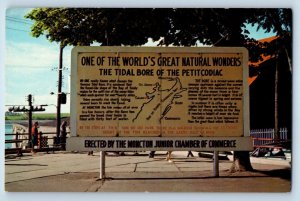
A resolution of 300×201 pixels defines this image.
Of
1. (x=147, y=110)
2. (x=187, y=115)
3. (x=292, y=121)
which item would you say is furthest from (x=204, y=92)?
(x=292, y=121)

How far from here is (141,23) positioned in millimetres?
9086

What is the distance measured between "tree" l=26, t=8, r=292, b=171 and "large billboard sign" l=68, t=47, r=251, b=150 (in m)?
0.83

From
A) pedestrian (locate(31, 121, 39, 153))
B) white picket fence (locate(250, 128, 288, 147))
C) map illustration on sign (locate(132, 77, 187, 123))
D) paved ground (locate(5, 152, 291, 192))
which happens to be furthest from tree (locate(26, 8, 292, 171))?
pedestrian (locate(31, 121, 39, 153))

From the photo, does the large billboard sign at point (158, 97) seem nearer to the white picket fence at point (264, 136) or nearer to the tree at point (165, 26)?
the tree at point (165, 26)

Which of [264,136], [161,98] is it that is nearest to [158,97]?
[161,98]

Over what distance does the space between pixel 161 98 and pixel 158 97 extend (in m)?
0.06

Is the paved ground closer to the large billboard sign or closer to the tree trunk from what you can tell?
the tree trunk

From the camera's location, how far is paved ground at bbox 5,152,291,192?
8.20 meters

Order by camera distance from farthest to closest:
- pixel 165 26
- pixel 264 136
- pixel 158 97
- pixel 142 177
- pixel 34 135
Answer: pixel 34 135, pixel 264 136, pixel 165 26, pixel 142 177, pixel 158 97

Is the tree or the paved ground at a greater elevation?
the tree

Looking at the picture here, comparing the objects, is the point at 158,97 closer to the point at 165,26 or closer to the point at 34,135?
the point at 165,26

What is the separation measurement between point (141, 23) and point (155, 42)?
0.75 meters

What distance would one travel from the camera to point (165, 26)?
31.2 ft
